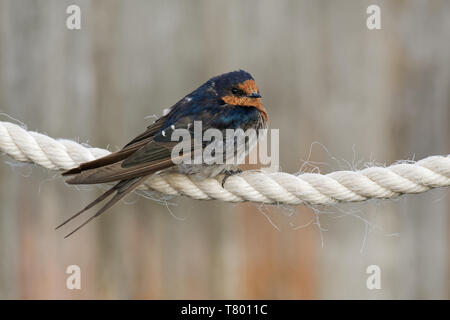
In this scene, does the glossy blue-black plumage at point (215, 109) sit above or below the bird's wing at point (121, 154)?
above

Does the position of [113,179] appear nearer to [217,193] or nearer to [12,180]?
[217,193]

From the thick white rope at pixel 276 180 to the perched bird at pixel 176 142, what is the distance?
8cm

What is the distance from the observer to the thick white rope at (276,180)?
1930 mm

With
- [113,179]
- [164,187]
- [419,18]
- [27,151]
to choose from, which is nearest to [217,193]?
[164,187]

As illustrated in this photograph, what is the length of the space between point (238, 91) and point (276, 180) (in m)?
0.52

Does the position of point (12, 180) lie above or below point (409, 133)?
below

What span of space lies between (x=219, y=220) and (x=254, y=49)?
82 centimetres

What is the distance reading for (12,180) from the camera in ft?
9.44

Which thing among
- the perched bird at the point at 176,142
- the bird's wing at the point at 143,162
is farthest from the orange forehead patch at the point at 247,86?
the bird's wing at the point at 143,162

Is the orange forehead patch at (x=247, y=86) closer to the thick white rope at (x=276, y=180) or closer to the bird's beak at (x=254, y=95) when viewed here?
the bird's beak at (x=254, y=95)

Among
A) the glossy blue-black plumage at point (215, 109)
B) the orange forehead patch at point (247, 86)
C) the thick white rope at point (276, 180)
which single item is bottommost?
the thick white rope at point (276, 180)

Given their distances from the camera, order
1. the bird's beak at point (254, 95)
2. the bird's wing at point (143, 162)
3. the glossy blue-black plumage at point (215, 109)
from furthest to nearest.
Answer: the bird's beak at point (254, 95), the glossy blue-black plumage at point (215, 109), the bird's wing at point (143, 162)

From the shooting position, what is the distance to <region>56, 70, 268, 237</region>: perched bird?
1.93 metres

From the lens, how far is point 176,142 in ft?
6.94
